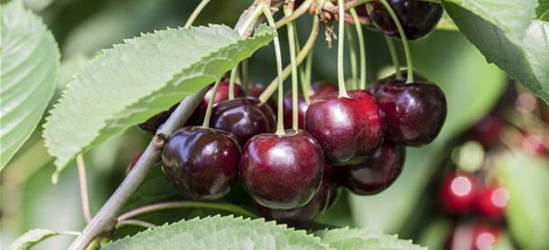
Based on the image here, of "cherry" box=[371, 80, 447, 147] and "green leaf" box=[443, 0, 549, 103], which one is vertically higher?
"green leaf" box=[443, 0, 549, 103]

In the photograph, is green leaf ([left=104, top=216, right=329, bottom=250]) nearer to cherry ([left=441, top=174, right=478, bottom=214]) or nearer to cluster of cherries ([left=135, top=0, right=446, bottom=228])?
cluster of cherries ([left=135, top=0, right=446, bottom=228])

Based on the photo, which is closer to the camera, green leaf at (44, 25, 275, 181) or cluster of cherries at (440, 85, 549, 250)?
green leaf at (44, 25, 275, 181)

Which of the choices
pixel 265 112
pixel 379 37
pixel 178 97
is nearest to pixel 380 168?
pixel 265 112

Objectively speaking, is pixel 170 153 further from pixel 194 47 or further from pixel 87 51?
pixel 87 51

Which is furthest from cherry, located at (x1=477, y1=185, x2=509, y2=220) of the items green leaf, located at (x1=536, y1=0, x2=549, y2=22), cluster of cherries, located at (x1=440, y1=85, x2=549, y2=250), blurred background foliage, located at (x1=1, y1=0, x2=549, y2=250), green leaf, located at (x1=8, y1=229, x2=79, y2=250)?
green leaf, located at (x1=8, y1=229, x2=79, y2=250)

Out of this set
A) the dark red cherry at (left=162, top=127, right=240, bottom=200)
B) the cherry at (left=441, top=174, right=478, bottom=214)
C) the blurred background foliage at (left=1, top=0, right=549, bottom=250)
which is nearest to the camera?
the dark red cherry at (left=162, top=127, right=240, bottom=200)

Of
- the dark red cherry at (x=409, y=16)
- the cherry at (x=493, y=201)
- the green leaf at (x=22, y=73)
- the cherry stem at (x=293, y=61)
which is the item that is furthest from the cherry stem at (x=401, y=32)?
the cherry at (x=493, y=201)

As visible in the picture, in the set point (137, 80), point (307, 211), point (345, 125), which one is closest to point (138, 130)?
point (307, 211)
